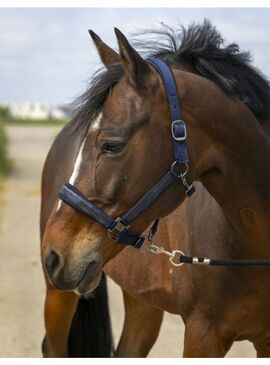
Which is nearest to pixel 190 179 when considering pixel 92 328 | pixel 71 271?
pixel 71 271

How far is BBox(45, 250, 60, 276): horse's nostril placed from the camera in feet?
9.36

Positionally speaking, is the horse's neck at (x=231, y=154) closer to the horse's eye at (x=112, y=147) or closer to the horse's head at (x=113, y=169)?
the horse's head at (x=113, y=169)

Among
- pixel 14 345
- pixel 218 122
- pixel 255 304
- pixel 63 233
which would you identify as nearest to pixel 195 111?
pixel 218 122

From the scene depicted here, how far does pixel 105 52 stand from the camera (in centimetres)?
325

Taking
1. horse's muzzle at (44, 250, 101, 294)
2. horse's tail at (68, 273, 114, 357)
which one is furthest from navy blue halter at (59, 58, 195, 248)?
horse's tail at (68, 273, 114, 357)

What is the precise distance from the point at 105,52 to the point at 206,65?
46 centimetres

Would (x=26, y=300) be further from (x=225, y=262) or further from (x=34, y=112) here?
(x=34, y=112)

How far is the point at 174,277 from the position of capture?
3.59 metres

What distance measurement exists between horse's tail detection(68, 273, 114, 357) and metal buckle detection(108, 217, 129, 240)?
7.22 feet

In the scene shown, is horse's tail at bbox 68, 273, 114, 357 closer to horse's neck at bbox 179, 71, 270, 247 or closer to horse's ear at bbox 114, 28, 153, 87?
horse's neck at bbox 179, 71, 270, 247

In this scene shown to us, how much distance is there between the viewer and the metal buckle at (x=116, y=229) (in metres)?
2.88

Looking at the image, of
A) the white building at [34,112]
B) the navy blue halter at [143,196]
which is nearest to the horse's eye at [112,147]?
the navy blue halter at [143,196]

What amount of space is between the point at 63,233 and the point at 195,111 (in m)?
0.74

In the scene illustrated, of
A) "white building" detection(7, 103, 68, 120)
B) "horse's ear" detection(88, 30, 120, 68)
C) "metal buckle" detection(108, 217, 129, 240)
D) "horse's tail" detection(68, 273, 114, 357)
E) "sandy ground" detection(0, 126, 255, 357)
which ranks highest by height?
"horse's ear" detection(88, 30, 120, 68)
